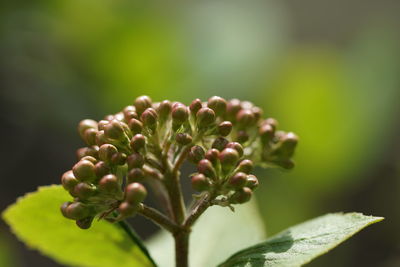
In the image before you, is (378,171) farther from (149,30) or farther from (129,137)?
(129,137)

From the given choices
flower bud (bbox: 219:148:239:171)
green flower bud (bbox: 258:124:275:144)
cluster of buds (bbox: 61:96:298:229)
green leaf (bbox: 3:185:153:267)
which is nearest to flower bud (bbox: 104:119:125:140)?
cluster of buds (bbox: 61:96:298:229)

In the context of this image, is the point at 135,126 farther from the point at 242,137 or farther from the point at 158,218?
the point at 242,137

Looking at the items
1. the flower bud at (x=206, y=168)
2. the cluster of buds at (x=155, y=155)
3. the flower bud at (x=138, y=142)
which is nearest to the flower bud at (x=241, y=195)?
the cluster of buds at (x=155, y=155)

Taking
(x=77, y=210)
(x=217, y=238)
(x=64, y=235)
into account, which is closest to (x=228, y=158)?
(x=77, y=210)

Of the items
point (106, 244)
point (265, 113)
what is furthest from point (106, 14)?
point (106, 244)

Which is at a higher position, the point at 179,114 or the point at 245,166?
the point at 179,114

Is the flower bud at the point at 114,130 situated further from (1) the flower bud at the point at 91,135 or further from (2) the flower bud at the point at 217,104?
(2) the flower bud at the point at 217,104

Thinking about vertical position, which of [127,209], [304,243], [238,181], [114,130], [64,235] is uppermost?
[114,130]
